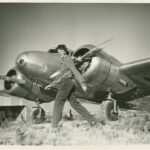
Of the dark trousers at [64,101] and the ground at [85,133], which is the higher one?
the dark trousers at [64,101]

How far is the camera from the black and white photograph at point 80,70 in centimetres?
257

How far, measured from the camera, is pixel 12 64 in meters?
2.73

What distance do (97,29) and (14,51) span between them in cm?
72

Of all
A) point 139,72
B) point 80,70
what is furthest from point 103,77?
point 139,72

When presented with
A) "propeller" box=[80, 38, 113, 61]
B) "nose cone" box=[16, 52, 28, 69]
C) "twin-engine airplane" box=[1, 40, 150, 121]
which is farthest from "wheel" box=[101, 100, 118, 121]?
"nose cone" box=[16, 52, 28, 69]

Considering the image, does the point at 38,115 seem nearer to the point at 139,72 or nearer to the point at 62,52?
the point at 62,52

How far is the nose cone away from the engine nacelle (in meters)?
0.08

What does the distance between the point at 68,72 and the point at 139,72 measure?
59 centimetres

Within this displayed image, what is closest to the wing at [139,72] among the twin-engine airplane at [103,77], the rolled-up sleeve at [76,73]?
the twin-engine airplane at [103,77]

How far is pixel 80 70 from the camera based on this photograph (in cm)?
262

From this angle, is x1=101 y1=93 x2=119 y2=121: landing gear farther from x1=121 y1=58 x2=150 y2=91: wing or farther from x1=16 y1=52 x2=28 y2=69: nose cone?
x1=16 y1=52 x2=28 y2=69: nose cone

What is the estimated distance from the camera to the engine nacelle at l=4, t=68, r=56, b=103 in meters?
2.82

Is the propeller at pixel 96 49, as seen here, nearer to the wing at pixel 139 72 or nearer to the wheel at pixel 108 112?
the wing at pixel 139 72

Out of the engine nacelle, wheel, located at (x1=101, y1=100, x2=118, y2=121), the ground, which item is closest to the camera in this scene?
the ground
